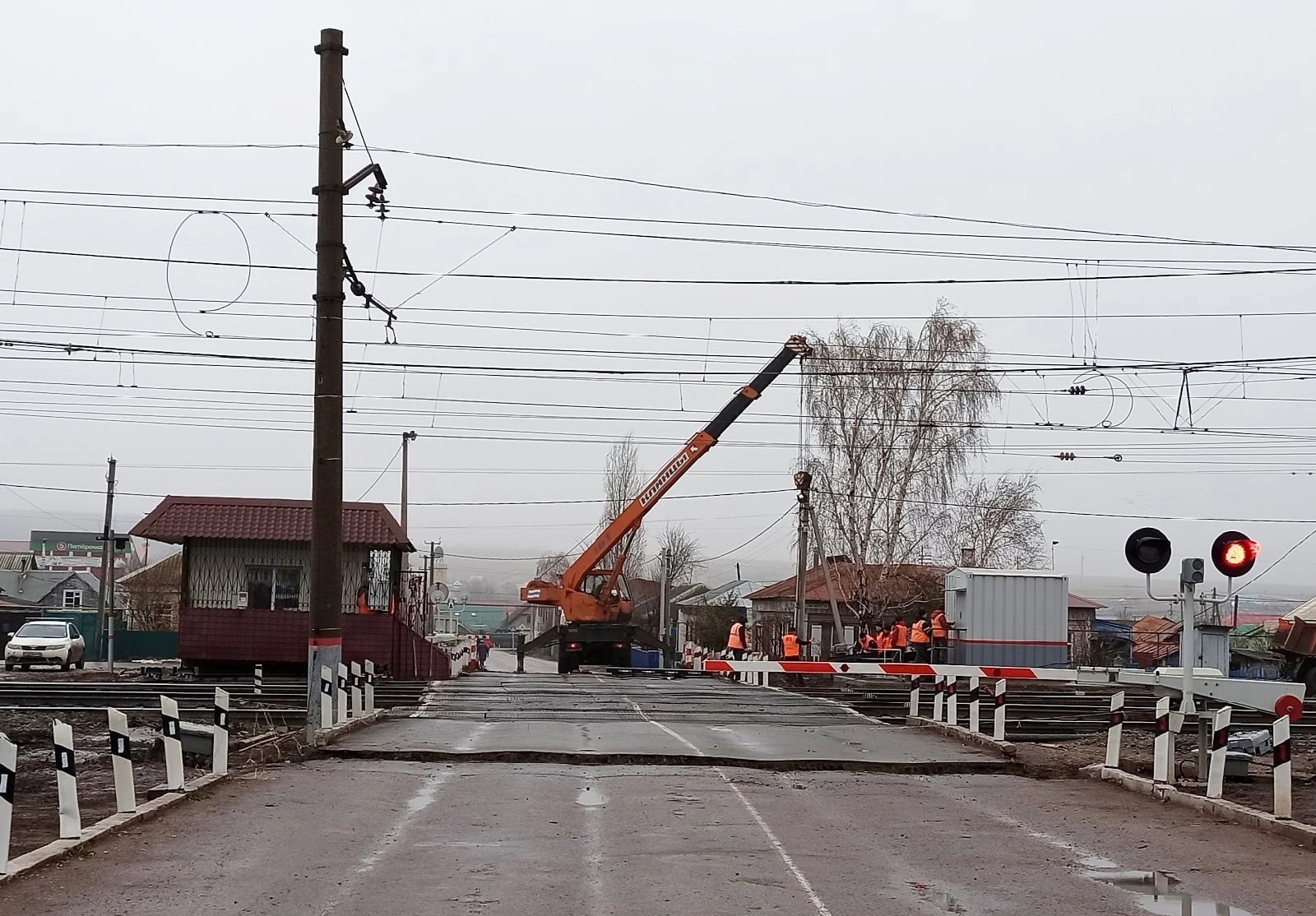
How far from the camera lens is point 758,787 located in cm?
1397

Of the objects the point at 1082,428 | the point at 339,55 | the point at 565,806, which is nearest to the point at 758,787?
the point at 565,806

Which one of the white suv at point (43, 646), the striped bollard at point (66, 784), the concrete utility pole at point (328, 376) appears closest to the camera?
the striped bollard at point (66, 784)

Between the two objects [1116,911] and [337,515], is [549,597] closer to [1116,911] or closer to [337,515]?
[337,515]

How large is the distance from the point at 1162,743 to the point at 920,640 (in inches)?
839

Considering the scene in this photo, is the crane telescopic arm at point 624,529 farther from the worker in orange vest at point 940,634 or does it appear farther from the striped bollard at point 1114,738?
the striped bollard at point 1114,738

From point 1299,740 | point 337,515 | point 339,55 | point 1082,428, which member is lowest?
point 1299,740

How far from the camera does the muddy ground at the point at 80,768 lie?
11.9 meters

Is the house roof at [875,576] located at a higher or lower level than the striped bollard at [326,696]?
higher

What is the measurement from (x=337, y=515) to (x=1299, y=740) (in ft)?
49.7

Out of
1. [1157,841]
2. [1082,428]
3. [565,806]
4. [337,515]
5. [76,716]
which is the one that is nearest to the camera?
[1157,841]

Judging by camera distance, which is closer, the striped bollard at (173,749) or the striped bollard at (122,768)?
the striped bollard at (122,768)

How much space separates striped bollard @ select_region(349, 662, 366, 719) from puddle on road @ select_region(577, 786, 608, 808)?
24.6 feet

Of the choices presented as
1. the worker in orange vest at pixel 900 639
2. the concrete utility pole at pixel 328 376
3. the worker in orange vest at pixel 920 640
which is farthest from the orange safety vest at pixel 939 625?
the concrete utility pole at pixel 328 376

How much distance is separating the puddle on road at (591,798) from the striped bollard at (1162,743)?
18.3ft
